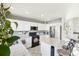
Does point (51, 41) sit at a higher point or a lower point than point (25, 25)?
lower

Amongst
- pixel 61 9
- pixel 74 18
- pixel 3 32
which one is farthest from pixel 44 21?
pixel 3 32

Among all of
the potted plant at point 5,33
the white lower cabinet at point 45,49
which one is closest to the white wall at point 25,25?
the potted plant at point 5,33

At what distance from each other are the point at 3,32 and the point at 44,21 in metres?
0.49

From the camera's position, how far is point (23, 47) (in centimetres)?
145

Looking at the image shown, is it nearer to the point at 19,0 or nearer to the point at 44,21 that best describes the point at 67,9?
the point at 44,21

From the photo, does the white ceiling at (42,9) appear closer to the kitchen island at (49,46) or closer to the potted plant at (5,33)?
the potted plant at (5,33)

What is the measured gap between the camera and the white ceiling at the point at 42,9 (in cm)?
147

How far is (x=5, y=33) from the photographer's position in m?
1.42

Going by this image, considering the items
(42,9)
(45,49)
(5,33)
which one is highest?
(42,9)

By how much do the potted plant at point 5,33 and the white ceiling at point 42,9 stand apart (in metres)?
0.10

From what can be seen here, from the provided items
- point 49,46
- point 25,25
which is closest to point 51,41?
point 49,46

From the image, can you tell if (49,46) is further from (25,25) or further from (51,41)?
(25,25)

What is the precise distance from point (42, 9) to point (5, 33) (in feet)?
1.65

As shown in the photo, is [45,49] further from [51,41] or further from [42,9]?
[42,9]
